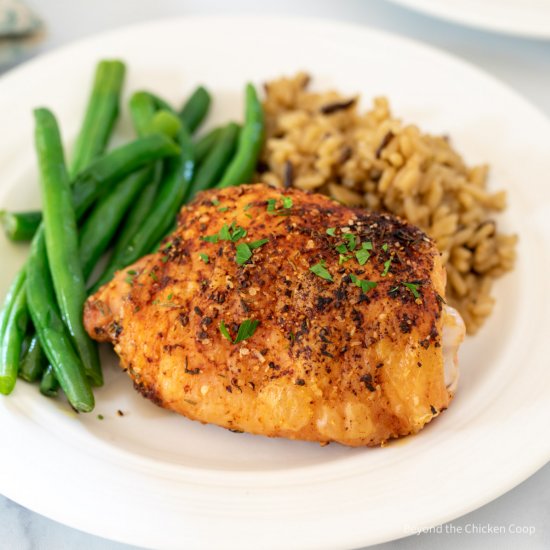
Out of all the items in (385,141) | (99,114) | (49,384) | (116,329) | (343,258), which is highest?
(385,141)

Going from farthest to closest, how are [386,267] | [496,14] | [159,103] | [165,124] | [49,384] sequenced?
[496,14], [159,103], [165,124], [49,384], [386,267]

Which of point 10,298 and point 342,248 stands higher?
point 342,248

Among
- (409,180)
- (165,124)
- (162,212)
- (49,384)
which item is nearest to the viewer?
(49,384)

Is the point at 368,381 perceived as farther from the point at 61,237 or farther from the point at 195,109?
the point at 195,109

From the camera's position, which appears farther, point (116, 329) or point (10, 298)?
point (10, 298)

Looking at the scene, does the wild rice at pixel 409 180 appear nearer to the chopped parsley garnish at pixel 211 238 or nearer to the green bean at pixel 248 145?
the green bean at pixel 248 145

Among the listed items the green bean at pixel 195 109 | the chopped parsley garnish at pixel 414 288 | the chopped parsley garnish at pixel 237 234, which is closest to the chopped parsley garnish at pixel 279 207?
the chopped parsley garnish at pixel 237 234

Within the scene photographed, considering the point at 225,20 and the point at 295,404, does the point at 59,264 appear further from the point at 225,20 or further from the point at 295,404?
the point at 225,20

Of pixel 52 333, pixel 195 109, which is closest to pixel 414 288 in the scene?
pixel 52 333
